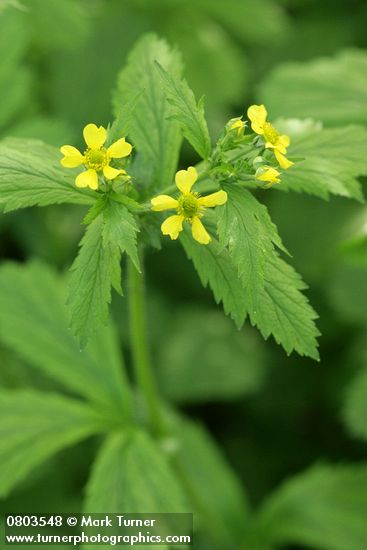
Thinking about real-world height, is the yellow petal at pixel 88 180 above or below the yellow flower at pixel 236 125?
below

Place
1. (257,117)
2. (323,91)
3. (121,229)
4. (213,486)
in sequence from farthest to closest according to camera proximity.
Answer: (213,486), (323,91), (257,117), (121,229)

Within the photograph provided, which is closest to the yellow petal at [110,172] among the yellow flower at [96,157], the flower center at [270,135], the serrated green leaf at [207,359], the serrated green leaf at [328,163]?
the yellow flower at [96,157]

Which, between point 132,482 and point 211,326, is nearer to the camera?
point 132,482

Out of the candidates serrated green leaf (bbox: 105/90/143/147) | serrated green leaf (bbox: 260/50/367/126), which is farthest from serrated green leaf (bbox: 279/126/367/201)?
serrated green leaf (bbox: 260/50/367/126)

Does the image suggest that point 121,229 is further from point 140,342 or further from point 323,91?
point 323,91

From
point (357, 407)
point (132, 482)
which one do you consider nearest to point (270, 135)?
point (132, 482)

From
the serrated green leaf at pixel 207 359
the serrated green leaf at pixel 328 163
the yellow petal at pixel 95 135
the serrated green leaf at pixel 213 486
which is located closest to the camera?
the yellow petal at pixel 95 135

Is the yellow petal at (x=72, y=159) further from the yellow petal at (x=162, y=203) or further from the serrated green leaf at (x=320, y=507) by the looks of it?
the serrated green leaf at (x=320, y=507)

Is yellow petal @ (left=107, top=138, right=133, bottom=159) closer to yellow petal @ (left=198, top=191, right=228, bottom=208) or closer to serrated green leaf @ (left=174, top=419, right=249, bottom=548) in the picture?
yellow petal @ (left=198, top=191, right=228, bottom=208)
